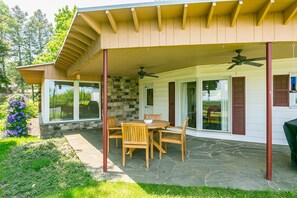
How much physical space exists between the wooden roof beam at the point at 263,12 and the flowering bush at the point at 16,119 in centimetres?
743

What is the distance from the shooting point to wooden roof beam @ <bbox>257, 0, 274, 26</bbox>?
8.11 ft

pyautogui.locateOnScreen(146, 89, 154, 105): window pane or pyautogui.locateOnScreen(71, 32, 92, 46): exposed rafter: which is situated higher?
pyautogui.locateOnScreen(71, 32, 92, 46): exposed rafter

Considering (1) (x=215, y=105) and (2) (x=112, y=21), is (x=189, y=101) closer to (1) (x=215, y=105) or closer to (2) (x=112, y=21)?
(1) (x=215, y=105)

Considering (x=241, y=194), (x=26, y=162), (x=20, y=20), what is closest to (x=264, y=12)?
(x=241, y=194)

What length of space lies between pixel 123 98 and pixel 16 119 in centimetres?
431

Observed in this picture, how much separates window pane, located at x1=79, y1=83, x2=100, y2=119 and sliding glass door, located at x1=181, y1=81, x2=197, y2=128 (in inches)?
155

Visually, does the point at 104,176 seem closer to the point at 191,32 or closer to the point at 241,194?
the point at 241,194

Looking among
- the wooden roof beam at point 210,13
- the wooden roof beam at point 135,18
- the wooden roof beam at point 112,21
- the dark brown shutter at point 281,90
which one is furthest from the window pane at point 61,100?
the dark brown shutter at point 281,90

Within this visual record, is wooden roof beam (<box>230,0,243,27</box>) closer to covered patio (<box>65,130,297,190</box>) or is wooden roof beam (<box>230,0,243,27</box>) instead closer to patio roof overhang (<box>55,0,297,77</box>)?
patio roof overhang (<box>55,0,297,77</box>)

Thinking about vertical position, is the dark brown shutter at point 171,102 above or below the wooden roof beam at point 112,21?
below

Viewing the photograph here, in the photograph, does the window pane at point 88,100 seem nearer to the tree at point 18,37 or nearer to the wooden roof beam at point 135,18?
the wooden roof beam at point 135,18

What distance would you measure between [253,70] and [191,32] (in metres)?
3.35

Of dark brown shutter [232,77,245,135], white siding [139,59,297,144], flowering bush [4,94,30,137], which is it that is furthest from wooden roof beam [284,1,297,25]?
flowering bush [4,94,30,137]

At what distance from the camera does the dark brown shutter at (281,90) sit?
4867mm
